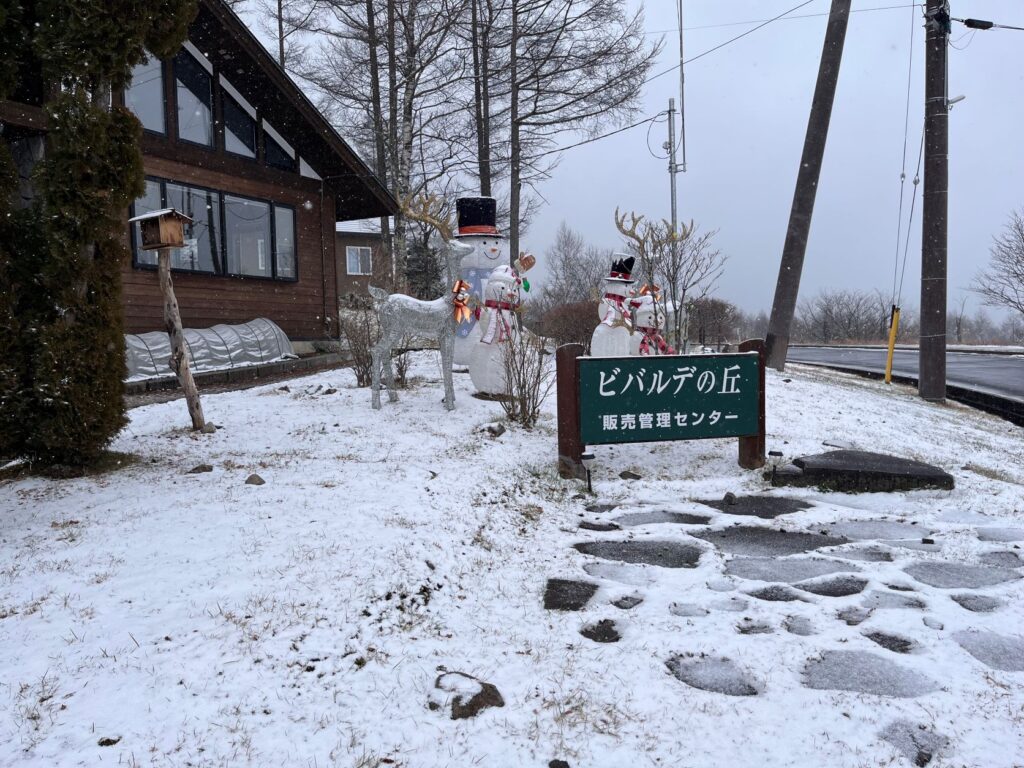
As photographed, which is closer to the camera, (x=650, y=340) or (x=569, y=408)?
(x=569, y=408)

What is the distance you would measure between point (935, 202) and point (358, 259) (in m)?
25.9

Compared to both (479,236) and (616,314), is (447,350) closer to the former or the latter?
(616,314)

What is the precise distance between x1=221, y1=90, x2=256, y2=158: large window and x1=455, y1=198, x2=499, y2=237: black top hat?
17.0ft

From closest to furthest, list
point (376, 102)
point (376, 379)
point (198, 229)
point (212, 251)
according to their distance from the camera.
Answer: point (376, 379)
point (198, 229)
point (212, 251)
point (376, 102)

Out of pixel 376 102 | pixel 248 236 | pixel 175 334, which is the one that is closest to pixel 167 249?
pixel 175 334

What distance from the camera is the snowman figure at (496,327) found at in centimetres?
825

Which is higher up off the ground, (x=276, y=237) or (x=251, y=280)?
(x=276, y=237)

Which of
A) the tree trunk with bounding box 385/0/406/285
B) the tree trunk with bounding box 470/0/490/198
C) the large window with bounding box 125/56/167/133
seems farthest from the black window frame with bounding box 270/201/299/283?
the tree trunk with bounding box 470/0/490/198

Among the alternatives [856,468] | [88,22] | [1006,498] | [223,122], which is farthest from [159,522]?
[223,122]

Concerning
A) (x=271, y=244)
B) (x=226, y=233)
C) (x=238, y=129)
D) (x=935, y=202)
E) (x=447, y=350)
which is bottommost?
(x=447, y=350)

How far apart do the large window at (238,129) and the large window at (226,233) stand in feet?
3.11

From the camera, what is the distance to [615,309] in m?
9.23

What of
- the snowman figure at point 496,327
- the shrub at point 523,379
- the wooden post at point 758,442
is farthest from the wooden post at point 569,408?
the snowman figure at point 496,327

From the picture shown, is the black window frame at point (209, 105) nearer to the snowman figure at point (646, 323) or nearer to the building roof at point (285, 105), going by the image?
the building roof at point (285, 105)
